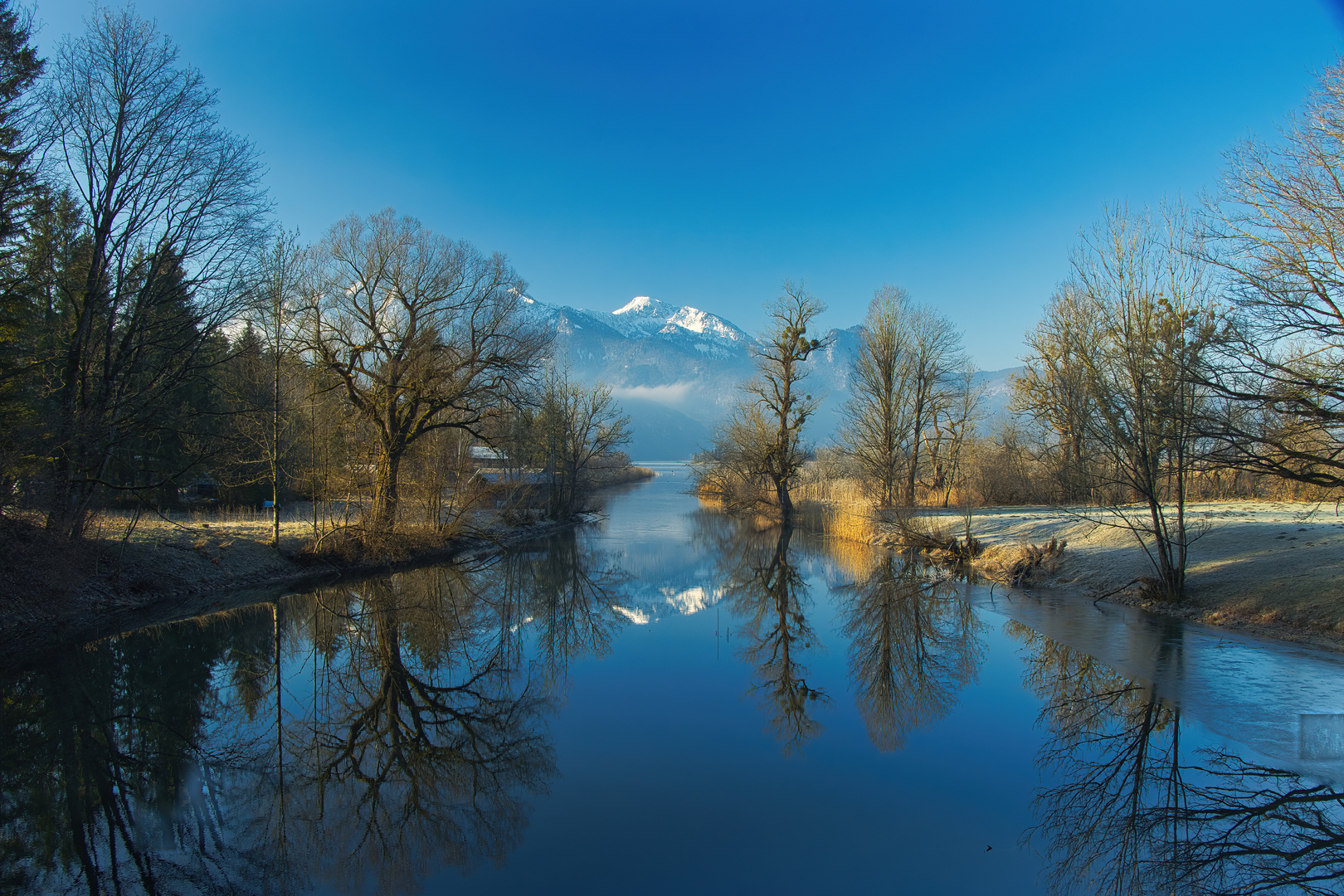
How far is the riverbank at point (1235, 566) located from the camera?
9.74 meters

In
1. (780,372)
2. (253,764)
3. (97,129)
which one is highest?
(97,129)

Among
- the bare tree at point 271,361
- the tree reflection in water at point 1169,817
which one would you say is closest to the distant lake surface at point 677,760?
the tree reflection in water at point 1169,817

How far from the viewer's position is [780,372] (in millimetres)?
30828

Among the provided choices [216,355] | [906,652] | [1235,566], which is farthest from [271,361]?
[1235,566]

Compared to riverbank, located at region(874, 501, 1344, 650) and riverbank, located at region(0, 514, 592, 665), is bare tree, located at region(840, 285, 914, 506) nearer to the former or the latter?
riverbank, located at region(874, 501, 1344, 650)

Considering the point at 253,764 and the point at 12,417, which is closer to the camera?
the point at 253,764

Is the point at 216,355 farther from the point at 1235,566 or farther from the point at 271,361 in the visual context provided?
the point at 1235,566

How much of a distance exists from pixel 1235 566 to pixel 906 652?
7.18 metres

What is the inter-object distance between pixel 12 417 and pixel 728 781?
1332 centimetres

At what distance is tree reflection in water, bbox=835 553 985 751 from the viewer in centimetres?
785

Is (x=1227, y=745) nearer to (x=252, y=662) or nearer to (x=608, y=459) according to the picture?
(x=252, y=662)

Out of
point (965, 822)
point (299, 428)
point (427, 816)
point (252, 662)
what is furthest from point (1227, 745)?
point (299, 428)

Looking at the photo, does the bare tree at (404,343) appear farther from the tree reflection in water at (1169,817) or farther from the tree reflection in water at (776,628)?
the tree reflection in water at (1169,817)

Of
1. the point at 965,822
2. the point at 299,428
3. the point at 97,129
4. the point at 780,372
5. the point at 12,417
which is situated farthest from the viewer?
the point at 780,372
